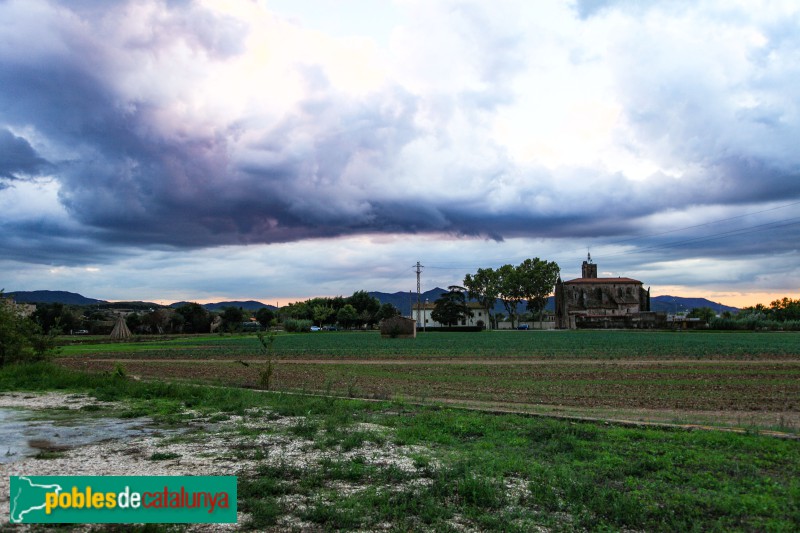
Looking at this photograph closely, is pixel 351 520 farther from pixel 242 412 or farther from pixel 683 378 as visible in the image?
pixel 683 378

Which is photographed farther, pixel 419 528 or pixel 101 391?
pixel 101 391

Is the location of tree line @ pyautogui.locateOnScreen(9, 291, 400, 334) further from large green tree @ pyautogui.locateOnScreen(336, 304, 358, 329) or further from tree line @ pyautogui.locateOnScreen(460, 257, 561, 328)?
tree line @ pyautogui.locateOnScreen(460, 257, 561, 328)

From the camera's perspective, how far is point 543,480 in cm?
730

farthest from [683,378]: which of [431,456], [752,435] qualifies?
[431,456]

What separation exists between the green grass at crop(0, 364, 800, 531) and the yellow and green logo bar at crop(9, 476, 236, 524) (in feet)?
1.54

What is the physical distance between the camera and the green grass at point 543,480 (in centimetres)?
593

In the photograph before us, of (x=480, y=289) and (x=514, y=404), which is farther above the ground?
(x=480, y=289)

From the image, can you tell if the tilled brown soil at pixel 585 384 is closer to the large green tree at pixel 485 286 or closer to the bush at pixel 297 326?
the bush at pixel 297 326

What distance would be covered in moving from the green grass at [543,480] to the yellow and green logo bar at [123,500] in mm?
469

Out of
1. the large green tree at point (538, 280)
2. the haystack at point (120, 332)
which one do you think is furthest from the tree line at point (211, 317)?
the large green tree at point (538, 280)

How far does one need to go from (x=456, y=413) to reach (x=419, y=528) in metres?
7.05

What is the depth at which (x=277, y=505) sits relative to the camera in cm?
627

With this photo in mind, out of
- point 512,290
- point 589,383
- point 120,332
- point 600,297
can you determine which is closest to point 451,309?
point 512,290

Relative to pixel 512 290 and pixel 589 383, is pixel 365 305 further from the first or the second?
pixel 589 383
